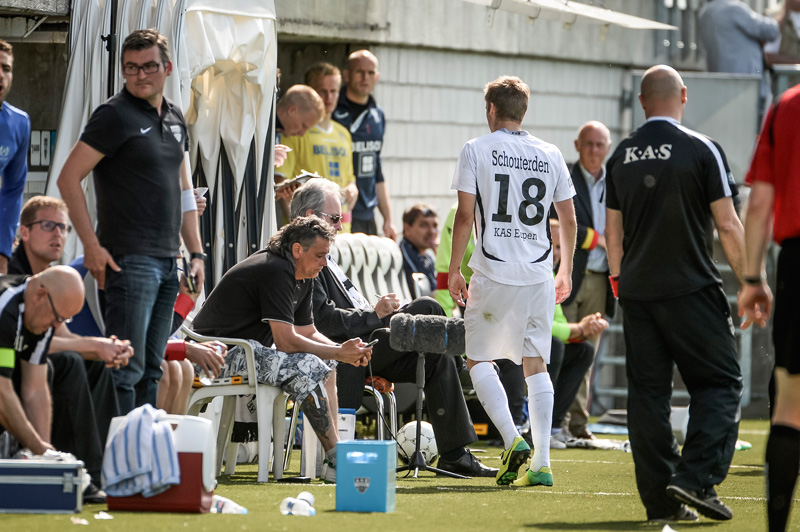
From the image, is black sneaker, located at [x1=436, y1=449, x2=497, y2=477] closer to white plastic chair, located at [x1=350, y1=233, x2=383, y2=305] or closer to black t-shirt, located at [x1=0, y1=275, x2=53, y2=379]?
white plastic chair, located at [x1=350, y1=233, x2=383, y2=305]

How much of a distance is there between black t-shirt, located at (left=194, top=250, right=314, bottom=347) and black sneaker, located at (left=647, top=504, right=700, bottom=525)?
213 cm

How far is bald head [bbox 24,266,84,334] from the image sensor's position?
17.2 ft

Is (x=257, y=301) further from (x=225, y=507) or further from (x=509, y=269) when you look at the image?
(x=225, y=507)

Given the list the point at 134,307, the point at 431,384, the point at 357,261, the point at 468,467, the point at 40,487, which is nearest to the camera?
the point at 40,487

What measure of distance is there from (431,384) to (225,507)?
7.61 feet

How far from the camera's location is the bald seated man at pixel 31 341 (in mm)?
5184

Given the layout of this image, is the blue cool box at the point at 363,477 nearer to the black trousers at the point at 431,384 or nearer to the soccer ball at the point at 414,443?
the black trousers at the point at 431,384

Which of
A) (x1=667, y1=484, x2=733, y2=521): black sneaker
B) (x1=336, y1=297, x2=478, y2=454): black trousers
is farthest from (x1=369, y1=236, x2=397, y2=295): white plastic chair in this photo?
(x1=667, y1=484, x2=733, y2=521): black sneaker

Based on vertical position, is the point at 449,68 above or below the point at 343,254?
above

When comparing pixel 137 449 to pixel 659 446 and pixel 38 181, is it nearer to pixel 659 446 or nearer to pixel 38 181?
pixel 659 446

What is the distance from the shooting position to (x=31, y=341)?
17.3 ft

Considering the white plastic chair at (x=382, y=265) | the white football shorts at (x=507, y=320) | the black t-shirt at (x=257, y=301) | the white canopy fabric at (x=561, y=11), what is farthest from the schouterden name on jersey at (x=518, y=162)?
the white canopy fabric at (x=561, y=11)

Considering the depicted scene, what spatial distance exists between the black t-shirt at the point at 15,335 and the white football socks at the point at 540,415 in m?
2.38

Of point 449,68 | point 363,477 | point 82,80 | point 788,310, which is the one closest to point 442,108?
point 449,68
